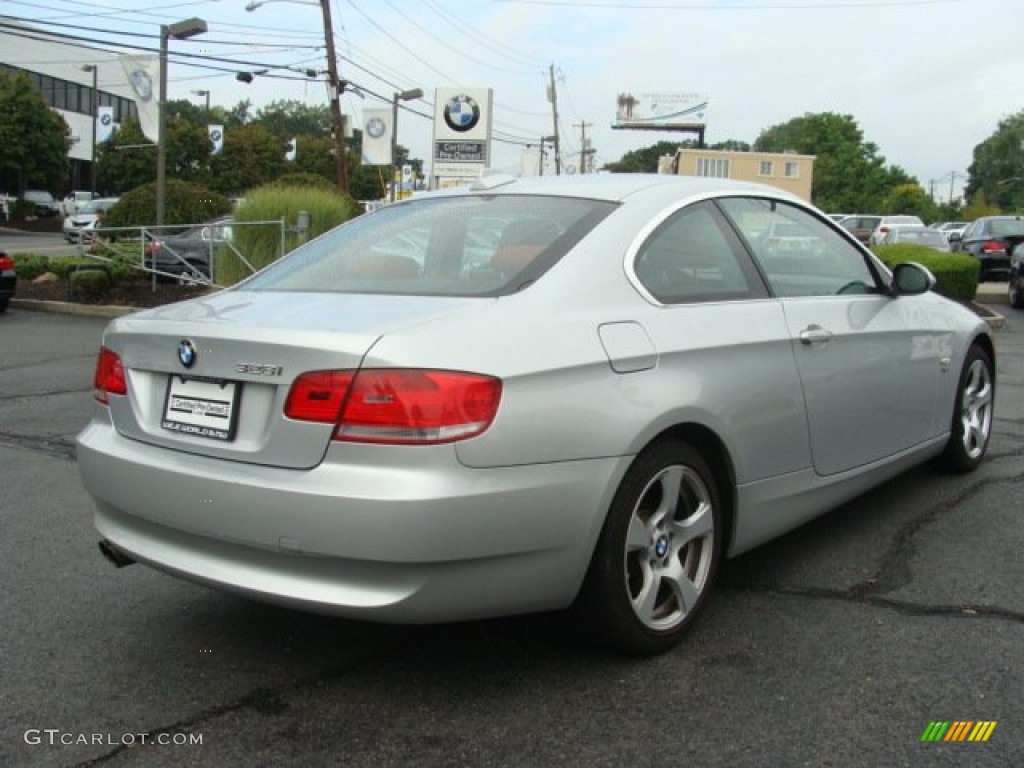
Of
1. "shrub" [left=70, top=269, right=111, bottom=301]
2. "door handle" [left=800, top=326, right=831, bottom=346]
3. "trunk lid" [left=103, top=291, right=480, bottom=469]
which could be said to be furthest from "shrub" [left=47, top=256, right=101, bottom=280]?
"door handle" [left=800, top=326, right=831, bottom=346]

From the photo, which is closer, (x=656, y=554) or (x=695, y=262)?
(x=656, y=554)

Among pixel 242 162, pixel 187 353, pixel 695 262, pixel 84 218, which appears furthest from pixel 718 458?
pixel 242 162

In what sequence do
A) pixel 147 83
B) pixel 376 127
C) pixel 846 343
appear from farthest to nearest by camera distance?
pixel 376 127
pixel 147 83
pixel 846 343

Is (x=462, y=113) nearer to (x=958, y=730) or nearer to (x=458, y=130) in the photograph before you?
(x=458, y=130)

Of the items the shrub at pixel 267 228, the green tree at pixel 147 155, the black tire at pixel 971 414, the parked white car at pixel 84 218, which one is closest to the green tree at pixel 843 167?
the green tree at pixel 147 155

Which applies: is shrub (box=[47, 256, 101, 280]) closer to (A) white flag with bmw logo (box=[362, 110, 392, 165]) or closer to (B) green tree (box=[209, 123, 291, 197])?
(A) white flag with bmw logo (box=[362, 110, 392, 165])

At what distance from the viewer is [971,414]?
17.7ft

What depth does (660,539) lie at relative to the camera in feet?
10.4

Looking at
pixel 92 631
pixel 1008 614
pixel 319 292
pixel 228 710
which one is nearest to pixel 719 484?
pixel 1008 614

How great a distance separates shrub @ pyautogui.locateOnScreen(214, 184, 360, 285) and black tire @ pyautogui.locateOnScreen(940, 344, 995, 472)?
471 inches

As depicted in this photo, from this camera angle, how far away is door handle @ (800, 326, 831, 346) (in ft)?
12.4

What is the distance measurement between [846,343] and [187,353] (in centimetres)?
258

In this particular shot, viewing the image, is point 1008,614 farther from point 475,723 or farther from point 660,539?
point 475,723

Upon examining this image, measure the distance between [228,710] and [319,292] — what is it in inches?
53.3
